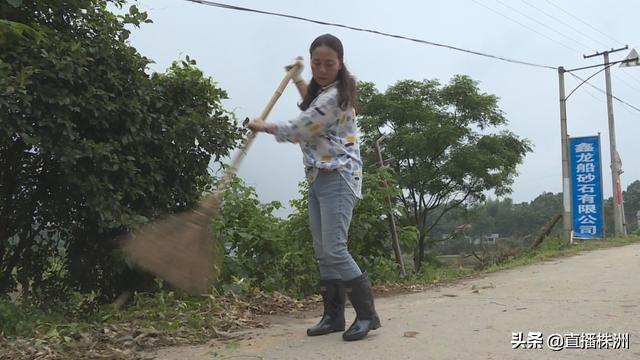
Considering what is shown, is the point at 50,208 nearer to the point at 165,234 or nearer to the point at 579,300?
the point at 165,234

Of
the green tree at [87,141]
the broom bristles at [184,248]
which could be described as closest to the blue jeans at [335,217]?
the broom bristles at [184,248]

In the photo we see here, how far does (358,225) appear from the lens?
579 cm

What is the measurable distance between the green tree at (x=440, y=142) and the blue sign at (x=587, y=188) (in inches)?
134

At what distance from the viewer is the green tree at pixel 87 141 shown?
12.5 ft

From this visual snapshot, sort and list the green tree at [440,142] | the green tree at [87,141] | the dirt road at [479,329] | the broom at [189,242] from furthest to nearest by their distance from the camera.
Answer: the green tree at [440,142]
the green tree at [87,141]
the broom at [189,242]
the dirt road at [479,329]

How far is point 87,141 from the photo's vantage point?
12.9ft

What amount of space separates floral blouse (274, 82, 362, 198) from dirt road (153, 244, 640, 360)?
849 mm

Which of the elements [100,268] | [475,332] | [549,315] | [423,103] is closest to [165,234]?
[100,268]

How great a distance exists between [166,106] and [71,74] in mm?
963

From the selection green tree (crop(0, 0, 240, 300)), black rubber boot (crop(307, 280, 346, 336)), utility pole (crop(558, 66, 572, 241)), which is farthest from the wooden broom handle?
utility pole (crop(558, 66, 572, 241))

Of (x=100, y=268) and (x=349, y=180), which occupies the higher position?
(x=349, y=180)

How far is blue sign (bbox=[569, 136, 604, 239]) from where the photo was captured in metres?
14.1

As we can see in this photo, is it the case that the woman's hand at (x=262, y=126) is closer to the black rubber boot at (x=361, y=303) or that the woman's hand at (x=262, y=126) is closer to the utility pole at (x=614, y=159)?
the black rubber boot at (x=361, y=303)

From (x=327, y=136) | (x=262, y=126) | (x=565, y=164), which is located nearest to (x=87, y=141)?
(x=262, y=126)
